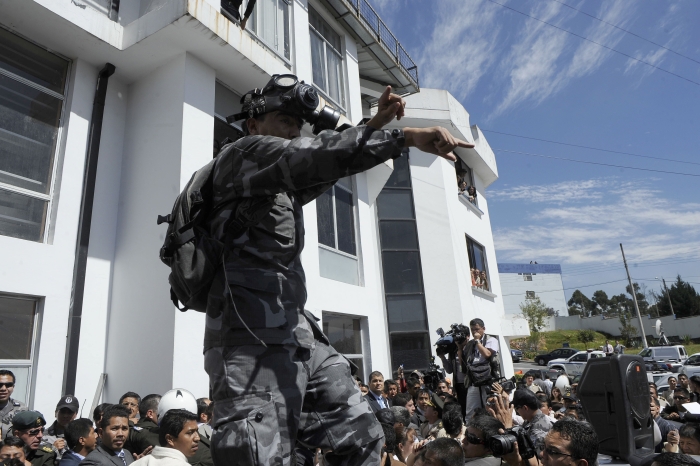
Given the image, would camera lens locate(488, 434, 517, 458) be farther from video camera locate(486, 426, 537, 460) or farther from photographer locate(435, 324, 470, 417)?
photographer locate(435, 324, 470, 417)

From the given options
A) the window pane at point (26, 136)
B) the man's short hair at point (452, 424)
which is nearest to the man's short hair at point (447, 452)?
the man's short hair at point (452, 424)

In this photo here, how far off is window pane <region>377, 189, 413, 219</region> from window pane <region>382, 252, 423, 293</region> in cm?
136

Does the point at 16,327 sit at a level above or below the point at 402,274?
below

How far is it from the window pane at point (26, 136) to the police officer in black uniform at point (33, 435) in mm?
3278

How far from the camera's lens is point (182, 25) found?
23.5 feet

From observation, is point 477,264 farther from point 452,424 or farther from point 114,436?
point 114,436

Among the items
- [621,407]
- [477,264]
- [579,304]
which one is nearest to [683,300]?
[579,304]

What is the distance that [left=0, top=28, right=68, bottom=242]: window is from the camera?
6.49 meters

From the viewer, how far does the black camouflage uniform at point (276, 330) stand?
1729mm

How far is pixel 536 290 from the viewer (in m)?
59.9

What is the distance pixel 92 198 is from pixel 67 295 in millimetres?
1390

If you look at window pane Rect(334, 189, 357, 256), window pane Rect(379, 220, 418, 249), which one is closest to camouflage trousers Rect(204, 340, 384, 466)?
window pane Rect(334, 189, 357, 256)

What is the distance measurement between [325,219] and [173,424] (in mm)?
6841

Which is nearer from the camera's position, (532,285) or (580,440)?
(580,440)
